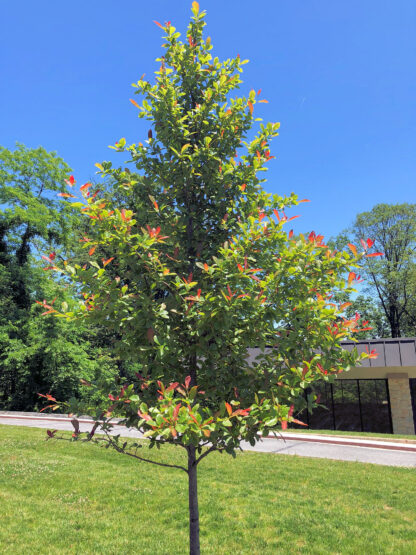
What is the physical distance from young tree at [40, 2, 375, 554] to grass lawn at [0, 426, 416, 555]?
235 cm

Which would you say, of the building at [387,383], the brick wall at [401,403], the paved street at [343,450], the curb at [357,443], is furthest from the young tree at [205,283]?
the brick wall at [401,403]

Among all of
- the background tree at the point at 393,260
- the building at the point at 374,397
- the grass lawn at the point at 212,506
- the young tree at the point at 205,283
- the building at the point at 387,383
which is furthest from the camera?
the background tree at the point at 393,260

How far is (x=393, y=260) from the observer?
141 feet

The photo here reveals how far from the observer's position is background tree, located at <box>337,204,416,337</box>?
4097 cm

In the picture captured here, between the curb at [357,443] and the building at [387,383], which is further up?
the building at [387,383]

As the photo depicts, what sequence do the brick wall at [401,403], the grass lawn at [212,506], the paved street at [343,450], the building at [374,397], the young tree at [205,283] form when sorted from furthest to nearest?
the brick wall at [401,403] < the building at [374,397] < the paved street at [343,450] < the grass lawn at [212,506] < the young tree at [205,283]

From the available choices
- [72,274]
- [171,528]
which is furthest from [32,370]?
[72,274]

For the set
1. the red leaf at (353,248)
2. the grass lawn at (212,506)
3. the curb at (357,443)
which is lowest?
the curb at (357,443)

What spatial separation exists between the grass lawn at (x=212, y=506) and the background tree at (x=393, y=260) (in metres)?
33.2

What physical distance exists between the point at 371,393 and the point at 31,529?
22698 mm

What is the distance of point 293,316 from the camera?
166 inches

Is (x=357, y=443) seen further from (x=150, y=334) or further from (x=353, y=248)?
(x=150, y=334)

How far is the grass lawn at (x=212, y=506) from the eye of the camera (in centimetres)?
634

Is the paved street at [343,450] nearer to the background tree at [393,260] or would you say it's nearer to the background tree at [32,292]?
the background tree at [32,292]
